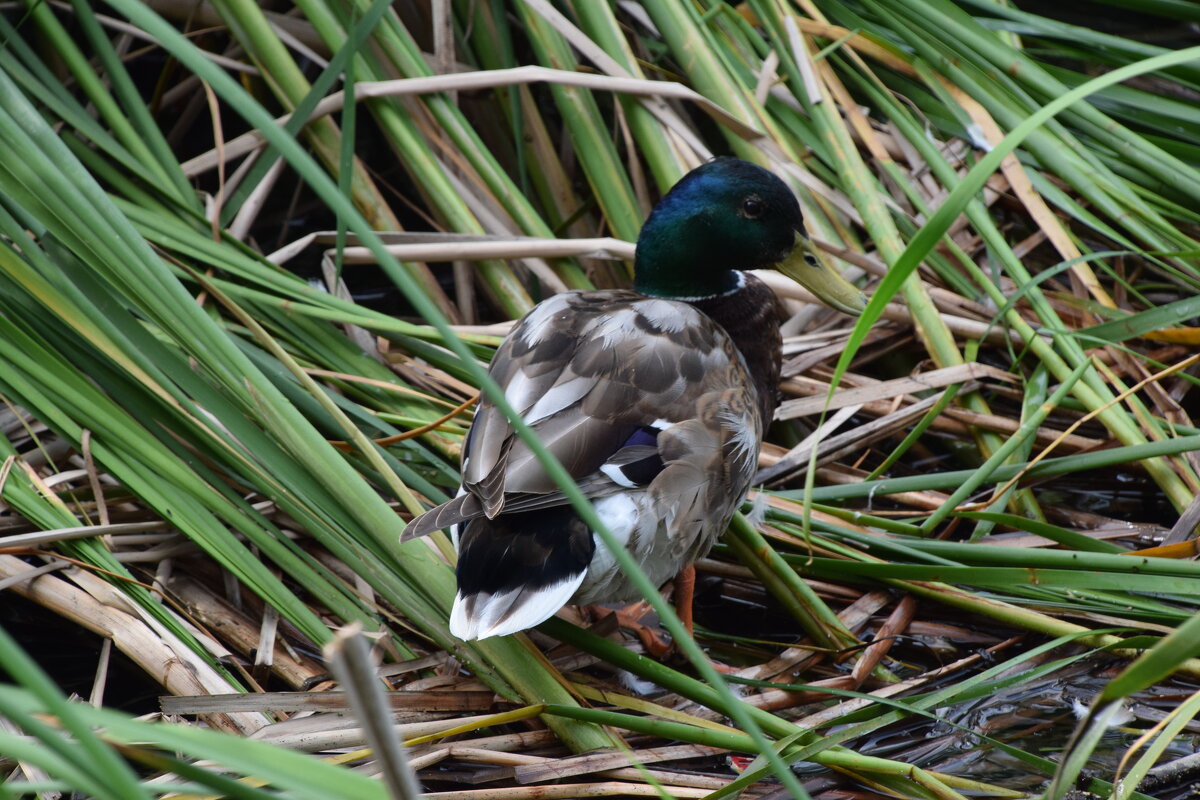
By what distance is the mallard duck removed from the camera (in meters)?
1.82

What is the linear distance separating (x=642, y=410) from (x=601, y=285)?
47.8 inches

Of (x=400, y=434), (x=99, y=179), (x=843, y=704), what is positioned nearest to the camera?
(x=843, y=704)

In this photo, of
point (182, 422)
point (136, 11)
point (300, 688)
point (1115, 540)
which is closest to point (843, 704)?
point (1115, 540)

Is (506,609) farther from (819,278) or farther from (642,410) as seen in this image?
(819,278)

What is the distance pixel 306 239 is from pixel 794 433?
139 cm

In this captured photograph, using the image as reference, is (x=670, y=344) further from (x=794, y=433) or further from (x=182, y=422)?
(x=182, y=422)

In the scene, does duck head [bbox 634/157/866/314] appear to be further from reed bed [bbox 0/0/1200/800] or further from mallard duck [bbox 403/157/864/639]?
reed bed [bbox 0/0/1200/800]

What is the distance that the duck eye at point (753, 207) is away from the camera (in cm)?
247

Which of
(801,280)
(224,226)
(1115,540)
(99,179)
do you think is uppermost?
(99,179)

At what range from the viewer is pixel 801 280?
261 centimetres

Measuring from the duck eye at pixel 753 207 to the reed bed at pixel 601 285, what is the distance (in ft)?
1.31

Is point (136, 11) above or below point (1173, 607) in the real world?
above

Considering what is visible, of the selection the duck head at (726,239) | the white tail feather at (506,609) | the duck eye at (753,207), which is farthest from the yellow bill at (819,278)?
the white tail feather at (506,609)

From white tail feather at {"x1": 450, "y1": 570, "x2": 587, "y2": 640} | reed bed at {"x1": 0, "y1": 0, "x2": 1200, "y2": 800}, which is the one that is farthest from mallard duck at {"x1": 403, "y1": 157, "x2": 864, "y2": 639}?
reed bed at {"x1": 0, "y1": 0, "x2": 1200, "y2": 800}
